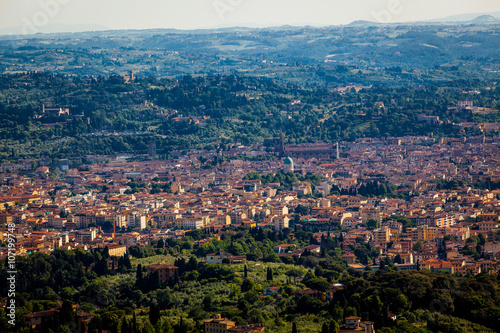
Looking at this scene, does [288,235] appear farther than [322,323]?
Yes

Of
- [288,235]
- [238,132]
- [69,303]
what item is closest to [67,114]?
[238,132]

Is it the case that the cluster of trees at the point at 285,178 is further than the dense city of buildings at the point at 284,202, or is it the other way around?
the cluster of trees at the point at 285,178

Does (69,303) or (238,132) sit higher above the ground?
(69,303)

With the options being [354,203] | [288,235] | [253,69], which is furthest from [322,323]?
[253,69]

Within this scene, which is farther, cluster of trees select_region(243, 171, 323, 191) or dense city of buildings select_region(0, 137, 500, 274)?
cluster of trees select_region(243, 171, 323, 191)

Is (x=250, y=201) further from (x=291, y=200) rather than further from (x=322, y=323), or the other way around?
(x=322, y=323)

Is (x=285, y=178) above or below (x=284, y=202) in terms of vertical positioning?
below

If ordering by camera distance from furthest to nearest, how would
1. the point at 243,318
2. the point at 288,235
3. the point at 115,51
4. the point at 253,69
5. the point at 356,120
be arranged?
the point at 115,51 → the point at 253,69 → the point at 356,120 → the point at 288,235 → the point at 243,318

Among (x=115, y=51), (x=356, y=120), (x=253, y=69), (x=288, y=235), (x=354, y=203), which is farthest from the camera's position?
(x=115, y=51)

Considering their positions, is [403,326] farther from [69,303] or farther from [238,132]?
[238,132]

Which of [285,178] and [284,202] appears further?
[285,178]
